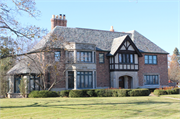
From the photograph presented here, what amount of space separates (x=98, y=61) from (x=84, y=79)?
333 cm

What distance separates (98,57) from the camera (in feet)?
91.4

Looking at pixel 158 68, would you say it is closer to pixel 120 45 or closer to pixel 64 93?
pixel 120 45

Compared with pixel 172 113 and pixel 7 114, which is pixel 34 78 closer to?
pixel 7 114

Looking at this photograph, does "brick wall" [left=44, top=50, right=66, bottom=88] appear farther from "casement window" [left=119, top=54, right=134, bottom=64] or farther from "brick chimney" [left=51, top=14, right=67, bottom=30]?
"casement window" [left=119, top=54, right=134, bottom=64]

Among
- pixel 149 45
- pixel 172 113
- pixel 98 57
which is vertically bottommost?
pixel 172 113

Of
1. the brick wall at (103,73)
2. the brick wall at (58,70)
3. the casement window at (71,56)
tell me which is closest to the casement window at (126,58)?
the brick wall at (103,73)

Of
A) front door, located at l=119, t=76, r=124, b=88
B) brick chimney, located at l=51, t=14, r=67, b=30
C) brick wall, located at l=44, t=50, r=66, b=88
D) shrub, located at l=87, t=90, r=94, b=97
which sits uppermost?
brick chimney, located at l=51, t=14, r=67, b=30

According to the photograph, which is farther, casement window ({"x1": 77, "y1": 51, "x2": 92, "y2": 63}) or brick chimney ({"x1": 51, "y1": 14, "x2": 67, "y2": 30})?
brick chimney ({"x1": 51, "y1": 14, "x2": 67, "y2": 30})

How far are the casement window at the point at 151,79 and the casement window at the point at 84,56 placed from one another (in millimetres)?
9783

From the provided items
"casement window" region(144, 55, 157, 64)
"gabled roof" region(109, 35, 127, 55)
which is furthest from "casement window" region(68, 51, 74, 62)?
"casement window" region(144, 55, 157, 64)

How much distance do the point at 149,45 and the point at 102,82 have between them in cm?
1030

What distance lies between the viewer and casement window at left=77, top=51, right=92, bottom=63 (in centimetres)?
2556

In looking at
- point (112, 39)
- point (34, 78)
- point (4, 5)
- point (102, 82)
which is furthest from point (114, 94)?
point (4, 5)

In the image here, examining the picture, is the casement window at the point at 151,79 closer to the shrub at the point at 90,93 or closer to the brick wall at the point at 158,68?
the brick wall at the point at 158,68
